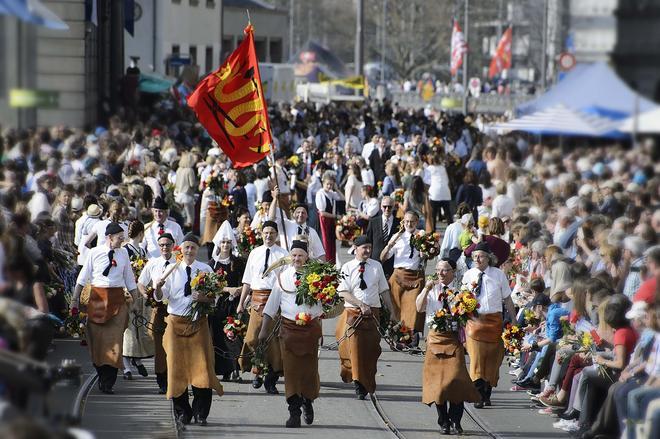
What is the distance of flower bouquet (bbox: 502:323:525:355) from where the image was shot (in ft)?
46.0

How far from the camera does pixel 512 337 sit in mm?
14047

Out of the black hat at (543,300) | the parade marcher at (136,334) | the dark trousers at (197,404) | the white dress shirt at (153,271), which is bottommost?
the dark trousers at (197,404)

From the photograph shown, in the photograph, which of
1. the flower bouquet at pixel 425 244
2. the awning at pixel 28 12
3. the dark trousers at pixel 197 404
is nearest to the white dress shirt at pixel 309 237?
the flower bouquet at pixel 425 244

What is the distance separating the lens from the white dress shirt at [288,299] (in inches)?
522

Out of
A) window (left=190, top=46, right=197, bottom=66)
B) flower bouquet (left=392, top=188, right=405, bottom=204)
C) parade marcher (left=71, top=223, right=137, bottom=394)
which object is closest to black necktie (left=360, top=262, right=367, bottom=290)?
parade marcher (left=71, top=223, right=137, bottom=394)

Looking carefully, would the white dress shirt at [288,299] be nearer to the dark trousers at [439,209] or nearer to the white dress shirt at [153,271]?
the white dress shirt at [153,271]

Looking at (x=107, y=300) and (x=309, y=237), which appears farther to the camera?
(x=309, y=237)

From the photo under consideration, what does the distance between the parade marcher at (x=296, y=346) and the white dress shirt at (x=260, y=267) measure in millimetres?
903

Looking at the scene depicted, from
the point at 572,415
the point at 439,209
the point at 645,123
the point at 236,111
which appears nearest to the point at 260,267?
the point at 236,111

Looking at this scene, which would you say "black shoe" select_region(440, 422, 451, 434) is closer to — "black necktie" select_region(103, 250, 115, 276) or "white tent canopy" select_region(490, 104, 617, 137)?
"white tent canopy" select_region(490, 104, 617, 137)

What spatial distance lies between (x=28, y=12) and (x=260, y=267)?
236 inches

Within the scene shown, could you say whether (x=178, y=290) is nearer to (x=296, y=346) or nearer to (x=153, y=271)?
(x=153, y=271)

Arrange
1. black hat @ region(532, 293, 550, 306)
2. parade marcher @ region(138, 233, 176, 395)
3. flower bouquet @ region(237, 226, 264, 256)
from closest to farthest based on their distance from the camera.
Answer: parade marcher @ region(138, 233, 176, 395)
black hat @ region(532, 293, 550, 306)
flower bouquet @ region(237, 226, 264, 256)

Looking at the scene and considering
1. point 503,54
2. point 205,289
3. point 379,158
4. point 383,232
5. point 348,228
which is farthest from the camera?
point 503,54
